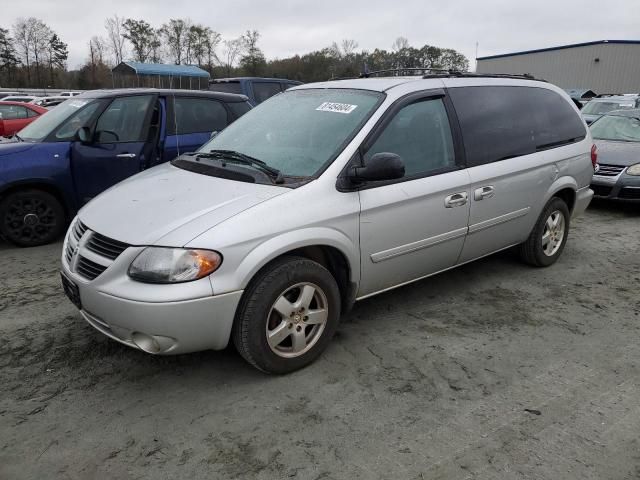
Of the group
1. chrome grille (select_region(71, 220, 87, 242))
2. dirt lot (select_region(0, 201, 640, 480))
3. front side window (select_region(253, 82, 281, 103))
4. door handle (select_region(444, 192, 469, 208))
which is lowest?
dirt lot (select_region(0, 201, 640, 480))

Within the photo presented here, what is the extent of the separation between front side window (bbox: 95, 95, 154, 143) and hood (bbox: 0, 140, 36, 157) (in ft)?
2.41

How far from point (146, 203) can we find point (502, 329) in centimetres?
263

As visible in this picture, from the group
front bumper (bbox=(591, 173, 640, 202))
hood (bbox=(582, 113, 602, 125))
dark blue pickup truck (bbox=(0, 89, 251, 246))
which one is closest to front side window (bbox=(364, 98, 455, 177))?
dark blue pickup truck (bbox=(0, 89, 251, 246))

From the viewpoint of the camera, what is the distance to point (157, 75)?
34938 mm

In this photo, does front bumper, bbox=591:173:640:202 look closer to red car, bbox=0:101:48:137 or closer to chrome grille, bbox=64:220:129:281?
chrome grille, bbox=64:220:129:281

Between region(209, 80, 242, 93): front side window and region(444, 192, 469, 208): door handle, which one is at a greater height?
region(209, 80, 242, 93): front side window

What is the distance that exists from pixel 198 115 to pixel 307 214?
13.3ft

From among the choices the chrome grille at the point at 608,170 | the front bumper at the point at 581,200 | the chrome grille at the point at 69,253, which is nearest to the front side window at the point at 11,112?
the chrome grille at the point at 69,253

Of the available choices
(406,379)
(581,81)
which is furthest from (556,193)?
(581,81)

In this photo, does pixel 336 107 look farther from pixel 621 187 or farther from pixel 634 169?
pixel 634 169

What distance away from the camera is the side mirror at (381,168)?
3.12 metres

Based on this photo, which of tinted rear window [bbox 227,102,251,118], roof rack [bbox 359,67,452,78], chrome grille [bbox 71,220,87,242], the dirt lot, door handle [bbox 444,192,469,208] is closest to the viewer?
the dirt lot

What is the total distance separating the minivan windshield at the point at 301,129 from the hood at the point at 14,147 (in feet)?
8.90

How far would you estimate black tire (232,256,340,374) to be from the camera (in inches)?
114
